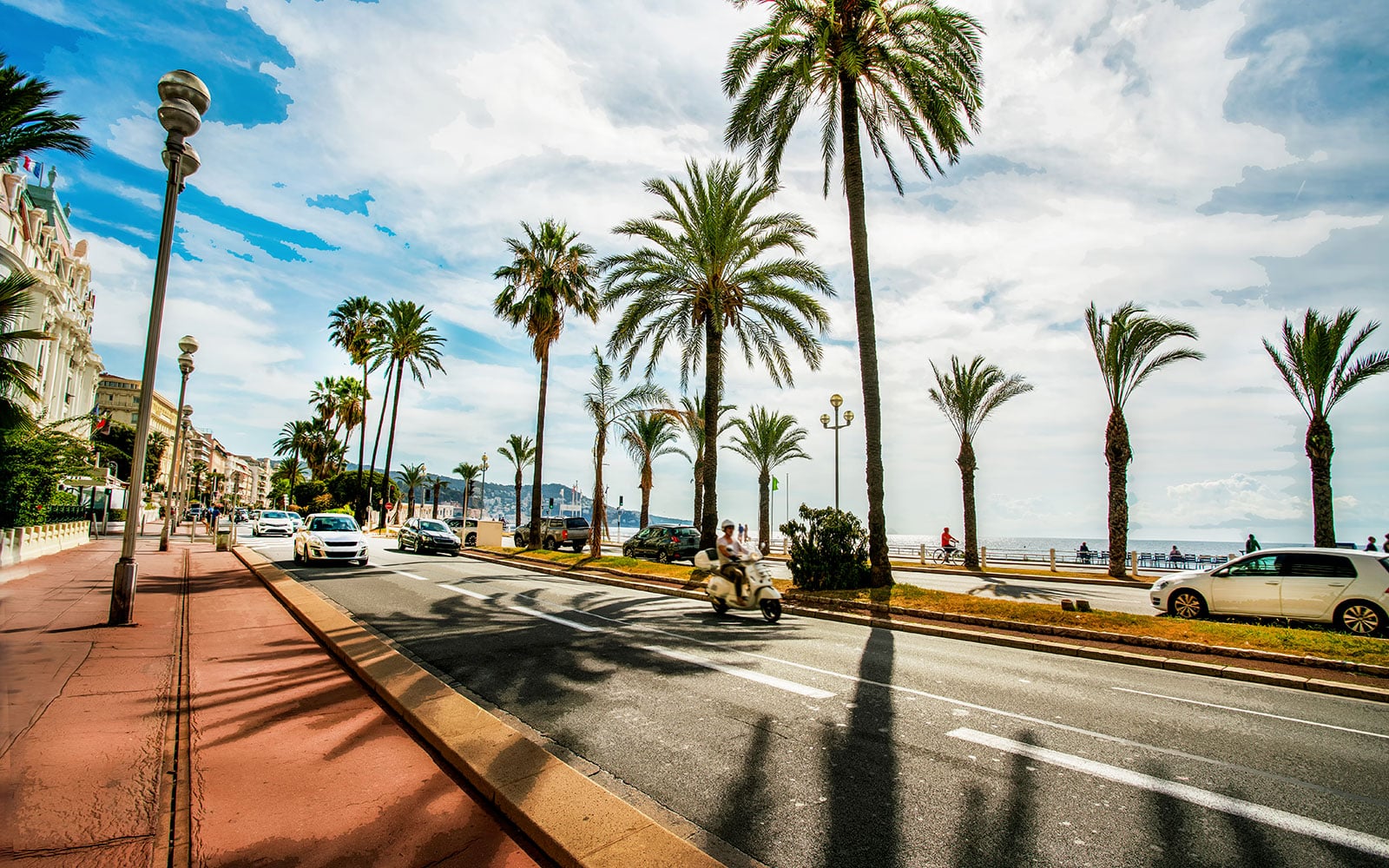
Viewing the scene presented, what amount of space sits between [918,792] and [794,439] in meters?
36.9

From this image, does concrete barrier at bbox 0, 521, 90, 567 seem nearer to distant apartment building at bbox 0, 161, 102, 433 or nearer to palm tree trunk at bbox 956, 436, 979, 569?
distant apartment building at bbox 0, 161, 102, 433

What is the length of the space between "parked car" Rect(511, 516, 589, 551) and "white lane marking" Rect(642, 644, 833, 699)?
28.1m

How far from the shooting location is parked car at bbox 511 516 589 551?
119 ft

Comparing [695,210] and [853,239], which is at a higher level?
[695,210]

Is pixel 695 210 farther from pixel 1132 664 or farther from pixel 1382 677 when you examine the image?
pixel 1382 677

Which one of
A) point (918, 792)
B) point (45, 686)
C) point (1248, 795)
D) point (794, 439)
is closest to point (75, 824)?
point (45, 686)

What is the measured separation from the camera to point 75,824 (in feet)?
11.1

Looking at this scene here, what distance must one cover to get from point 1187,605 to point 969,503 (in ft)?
55.3

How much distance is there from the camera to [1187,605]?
13008 millimetres

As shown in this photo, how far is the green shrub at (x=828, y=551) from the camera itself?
15.5 meters

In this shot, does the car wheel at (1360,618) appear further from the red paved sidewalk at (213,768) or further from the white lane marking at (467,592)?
the white lane marking at (467,592)

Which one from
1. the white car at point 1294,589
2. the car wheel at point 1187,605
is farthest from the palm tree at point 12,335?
the white car at point 1294,589

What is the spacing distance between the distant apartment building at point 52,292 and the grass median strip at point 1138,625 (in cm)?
3946

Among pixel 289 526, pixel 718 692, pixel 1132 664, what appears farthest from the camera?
pixel 289 526
